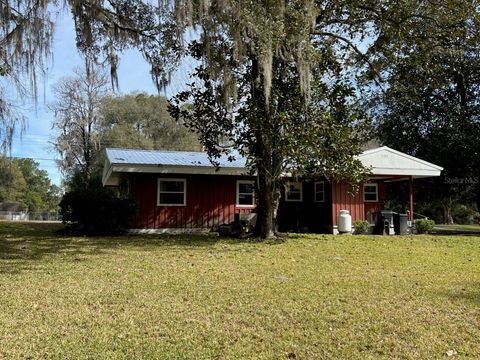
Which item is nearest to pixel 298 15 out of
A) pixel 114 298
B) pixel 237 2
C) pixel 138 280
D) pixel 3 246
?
pixel 237 2

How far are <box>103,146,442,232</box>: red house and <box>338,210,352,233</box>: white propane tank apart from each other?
0.43 metres

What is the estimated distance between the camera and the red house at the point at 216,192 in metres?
16.7

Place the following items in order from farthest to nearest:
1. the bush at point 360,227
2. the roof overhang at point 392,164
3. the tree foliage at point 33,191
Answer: the tree foliage at point 33,191 → the roof overhang at point 392,164 → the bush at point 360,227

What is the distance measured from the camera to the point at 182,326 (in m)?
4.54

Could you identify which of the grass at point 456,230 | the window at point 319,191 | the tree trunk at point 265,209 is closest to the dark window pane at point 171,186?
the tree trunk at point 265,209

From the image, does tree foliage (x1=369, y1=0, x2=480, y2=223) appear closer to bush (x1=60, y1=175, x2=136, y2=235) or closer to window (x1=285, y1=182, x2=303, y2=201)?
window (x1=285, y1=182, x2=303, y2=201)

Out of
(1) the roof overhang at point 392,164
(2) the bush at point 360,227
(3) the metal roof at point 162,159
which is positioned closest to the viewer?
(3) the metal roof at point 162,159

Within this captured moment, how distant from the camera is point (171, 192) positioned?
1734 centimetres

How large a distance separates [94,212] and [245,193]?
6.45 m

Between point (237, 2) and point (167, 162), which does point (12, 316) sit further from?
point (167, 162)

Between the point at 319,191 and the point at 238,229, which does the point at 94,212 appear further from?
the point at 319,191

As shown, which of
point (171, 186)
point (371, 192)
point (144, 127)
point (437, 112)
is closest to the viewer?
point (171, 186)

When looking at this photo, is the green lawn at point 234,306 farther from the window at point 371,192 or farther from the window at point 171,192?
the window at point 371,192

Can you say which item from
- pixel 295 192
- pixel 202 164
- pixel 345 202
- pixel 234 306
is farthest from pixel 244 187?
pixel 234 306
